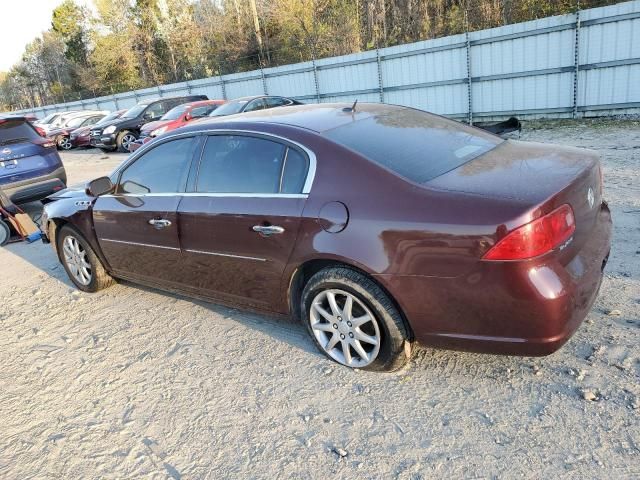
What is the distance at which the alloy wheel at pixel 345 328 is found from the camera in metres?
3.16

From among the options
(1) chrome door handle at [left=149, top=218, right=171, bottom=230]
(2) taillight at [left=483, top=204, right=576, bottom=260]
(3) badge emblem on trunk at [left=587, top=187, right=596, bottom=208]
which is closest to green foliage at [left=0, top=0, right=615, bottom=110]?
(3) badge emblem on trunk at [left=587, top=187, right=596, bottom=208]

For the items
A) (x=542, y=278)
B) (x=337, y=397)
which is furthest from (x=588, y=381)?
(x=337, y=397)

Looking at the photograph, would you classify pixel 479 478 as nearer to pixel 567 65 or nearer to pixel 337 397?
pixel 337 397

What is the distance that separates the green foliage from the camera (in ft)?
69.3

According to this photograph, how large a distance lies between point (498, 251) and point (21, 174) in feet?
27.5

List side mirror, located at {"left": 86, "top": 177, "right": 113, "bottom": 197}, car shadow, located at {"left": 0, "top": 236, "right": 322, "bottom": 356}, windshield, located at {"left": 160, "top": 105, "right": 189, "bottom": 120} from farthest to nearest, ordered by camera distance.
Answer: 1. windshield, located at {"left": 160, "top": 105, "right": 189, "bottom": 120}
2. side mirror, located at {"left": 86, "top": 177, "right": 113, "bottom": 197}
3. car shadow, located at {"left": 0, "top": 236, "right": 322, "bottom": 356}

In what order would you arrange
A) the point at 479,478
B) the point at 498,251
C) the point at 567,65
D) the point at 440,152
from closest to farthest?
the point at 479,478 → the point at 498,251 → the point at 440,152 → the point at 567,65

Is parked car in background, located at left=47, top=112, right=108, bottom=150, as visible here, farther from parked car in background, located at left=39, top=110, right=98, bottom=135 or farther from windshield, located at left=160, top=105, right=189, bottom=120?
windshield, located at left=160, top=105, right=189, bottom=120

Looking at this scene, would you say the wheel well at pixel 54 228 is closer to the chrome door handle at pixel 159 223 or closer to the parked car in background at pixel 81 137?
the chrome door handle at pixel 159 223

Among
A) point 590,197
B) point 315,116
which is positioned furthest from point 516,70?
point 590,197

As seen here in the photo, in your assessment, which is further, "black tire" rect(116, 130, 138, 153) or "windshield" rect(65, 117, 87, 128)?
"windshield" rect(65, 117, 87, 128)

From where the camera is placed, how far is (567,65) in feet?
40.8

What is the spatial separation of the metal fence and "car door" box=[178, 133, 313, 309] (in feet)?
37.0

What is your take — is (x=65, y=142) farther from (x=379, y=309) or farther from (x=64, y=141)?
(x=379, y=309)
